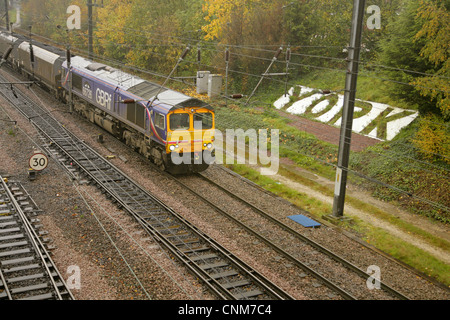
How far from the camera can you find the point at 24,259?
43.2ft

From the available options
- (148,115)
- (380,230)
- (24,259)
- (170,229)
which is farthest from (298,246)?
(148,115)

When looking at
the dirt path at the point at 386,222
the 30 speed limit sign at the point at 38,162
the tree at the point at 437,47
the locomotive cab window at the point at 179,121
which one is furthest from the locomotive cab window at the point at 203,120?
the tree at the point at 437,47

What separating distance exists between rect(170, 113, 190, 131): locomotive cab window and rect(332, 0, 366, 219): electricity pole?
6775 millimetres

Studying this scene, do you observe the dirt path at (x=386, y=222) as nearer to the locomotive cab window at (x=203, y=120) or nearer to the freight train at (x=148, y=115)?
the locomotive cab window at (x=203, y=120)

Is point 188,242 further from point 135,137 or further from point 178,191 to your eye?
point 135,137

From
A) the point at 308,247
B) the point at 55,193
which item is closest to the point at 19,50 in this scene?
the point at 55,193

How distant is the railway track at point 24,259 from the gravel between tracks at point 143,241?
43 centimetres

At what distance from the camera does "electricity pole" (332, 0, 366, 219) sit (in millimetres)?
15961

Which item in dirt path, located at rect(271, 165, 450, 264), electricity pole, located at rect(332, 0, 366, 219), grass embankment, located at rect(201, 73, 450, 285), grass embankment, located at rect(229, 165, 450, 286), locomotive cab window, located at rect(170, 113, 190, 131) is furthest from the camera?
locomotive cab window, located at rect(170, 113, 190, 131)

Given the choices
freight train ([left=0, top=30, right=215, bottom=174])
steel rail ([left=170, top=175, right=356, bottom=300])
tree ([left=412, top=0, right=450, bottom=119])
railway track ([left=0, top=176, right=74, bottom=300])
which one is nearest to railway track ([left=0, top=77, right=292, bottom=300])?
steel rail ([left=170, top=175, right=356, bottom=300])

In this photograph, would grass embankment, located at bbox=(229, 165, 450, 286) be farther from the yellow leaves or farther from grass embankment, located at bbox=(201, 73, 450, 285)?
the yellow leaves

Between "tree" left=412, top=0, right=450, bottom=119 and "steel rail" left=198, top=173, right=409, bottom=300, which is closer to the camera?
"steel rail" left=198, top=173, right=409, bottom=300

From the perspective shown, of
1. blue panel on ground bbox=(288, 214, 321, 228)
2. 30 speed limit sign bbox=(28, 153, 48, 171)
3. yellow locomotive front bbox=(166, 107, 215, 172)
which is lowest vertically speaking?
blue panel on ground bbox=(288, 214, 321, 228)

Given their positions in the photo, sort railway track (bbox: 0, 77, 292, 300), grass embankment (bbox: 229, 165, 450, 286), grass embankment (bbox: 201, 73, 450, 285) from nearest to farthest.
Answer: railway track (bbox: 0, 77, 292, 300) < grass embankment (bbox: 229, 165, 450, 286) < grass embankment (bbox: 201, 73, 450, 285)
